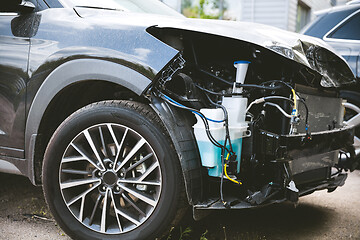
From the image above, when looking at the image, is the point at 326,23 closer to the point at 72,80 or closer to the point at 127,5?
the point at 127,5

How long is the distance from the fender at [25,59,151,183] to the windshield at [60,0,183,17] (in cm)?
54

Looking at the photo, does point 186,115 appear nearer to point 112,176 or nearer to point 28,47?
point 112,176

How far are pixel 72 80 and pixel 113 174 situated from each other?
648 millimetres

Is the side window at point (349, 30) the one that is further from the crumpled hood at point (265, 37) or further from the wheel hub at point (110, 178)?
the wheel hub at point (110, 178)

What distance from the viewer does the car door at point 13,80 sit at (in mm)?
2771

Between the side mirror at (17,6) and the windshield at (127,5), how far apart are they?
235 millimetres

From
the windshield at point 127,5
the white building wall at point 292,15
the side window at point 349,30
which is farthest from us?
the white building wall at point 292,15

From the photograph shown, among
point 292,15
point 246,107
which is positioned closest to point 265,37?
point 246,107

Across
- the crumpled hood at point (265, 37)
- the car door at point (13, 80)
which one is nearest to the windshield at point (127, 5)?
the crumpled hood at point (265, 37)

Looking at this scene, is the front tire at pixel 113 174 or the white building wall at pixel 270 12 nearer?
the front tire at pixel 113 174

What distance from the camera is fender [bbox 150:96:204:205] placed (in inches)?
91.4

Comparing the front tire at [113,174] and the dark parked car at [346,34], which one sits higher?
the dark parked car at [346,34]

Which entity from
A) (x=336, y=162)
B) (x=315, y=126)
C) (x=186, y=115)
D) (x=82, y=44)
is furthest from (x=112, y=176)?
(x=336, y=162)

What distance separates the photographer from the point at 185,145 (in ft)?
7.75
